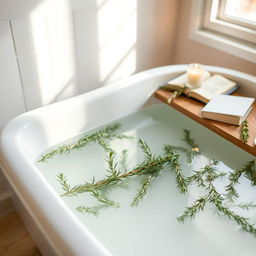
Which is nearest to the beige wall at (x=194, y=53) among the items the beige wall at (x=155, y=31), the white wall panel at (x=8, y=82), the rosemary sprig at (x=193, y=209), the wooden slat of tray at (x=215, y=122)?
the beige wall at (x=155, y=31)

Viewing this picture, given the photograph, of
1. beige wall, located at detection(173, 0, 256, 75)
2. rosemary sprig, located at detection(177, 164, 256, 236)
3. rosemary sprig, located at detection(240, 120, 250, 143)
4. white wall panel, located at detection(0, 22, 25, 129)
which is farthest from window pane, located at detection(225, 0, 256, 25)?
white wall panel, located at detection(0, 22, 25, 129)

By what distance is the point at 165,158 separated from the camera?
4.57 feet

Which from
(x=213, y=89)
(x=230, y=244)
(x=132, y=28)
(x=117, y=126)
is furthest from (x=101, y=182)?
(x=132, y=28)

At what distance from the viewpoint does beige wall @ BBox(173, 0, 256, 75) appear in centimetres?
177

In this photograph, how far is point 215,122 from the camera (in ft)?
4.80

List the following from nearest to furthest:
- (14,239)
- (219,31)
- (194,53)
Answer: (14,239) < (219,31) < (194,53)

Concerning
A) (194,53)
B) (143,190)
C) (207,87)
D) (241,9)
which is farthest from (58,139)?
(241,9)

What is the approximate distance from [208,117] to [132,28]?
25.5 inches

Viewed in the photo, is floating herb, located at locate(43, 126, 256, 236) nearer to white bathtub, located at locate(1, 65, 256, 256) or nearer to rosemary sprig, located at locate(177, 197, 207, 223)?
rosemary sprig, located at locate(177, 197, 207, 223)

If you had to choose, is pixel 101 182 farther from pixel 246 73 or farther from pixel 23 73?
pixel 246 73

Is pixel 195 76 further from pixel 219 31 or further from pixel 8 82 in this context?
pixel 8 82

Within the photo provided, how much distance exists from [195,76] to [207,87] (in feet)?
0.26

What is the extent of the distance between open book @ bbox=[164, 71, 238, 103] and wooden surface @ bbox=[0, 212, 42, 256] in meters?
1.00

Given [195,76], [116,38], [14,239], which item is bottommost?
[14,239]
